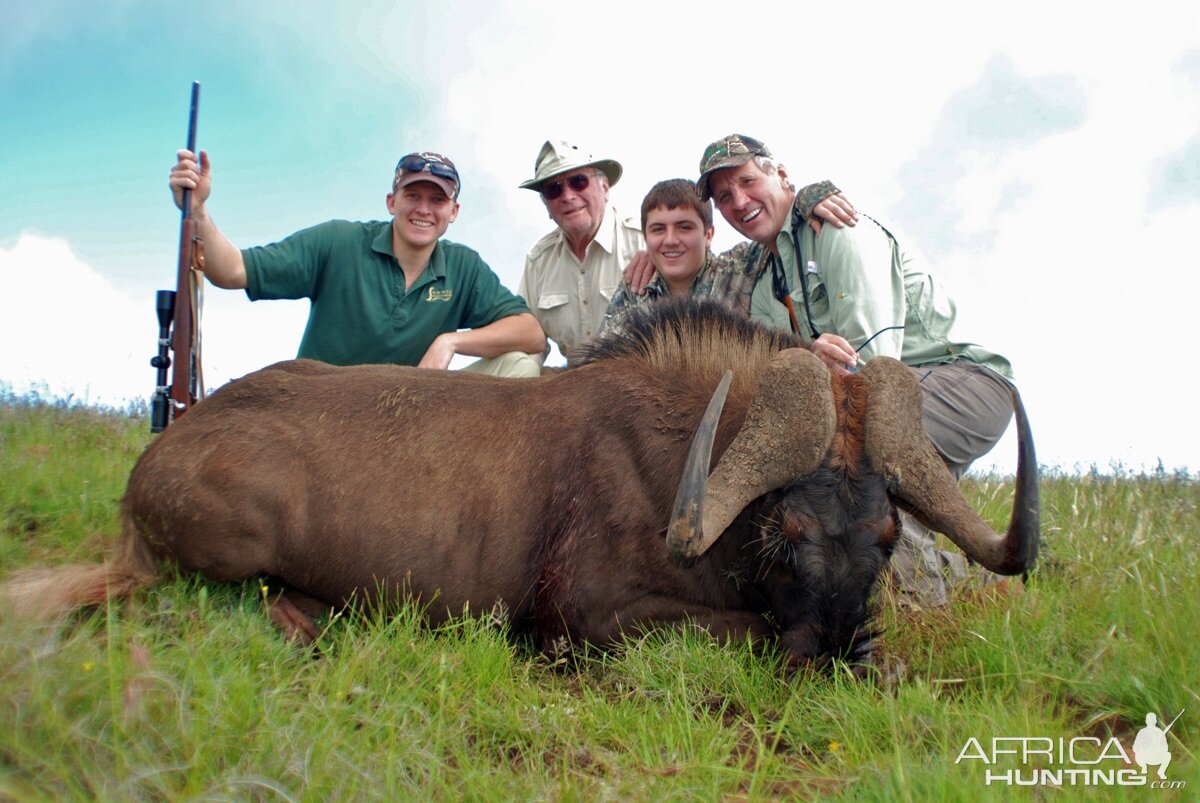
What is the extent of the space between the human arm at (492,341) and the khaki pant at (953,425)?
3424 millimetres

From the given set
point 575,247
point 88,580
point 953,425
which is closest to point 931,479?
point 953,425

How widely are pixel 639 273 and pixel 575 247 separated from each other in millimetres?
1263

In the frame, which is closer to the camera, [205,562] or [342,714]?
[342,714]

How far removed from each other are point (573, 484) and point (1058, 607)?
2.54 metres

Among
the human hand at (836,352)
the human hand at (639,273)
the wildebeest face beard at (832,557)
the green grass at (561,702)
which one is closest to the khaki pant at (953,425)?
the green grass at (561,702)

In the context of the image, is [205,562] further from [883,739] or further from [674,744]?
[883,739]

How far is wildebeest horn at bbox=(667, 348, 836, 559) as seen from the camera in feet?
13.9

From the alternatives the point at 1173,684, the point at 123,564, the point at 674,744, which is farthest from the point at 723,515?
the point at 123,564

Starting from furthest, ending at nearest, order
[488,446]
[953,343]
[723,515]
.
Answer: [953,343] → [488,446] → [723,515]

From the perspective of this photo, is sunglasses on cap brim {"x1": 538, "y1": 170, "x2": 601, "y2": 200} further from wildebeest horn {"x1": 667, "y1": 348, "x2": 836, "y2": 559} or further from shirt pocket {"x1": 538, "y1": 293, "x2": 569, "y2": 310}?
wildebeest horn {"x1": 667, "y1": 348, "x2": 836, "y2": 559}

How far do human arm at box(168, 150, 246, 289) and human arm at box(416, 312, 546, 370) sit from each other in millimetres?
1623

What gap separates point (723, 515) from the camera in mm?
4219

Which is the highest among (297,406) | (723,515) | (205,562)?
(297,406)

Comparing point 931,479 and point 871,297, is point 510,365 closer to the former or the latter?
point 871,297
